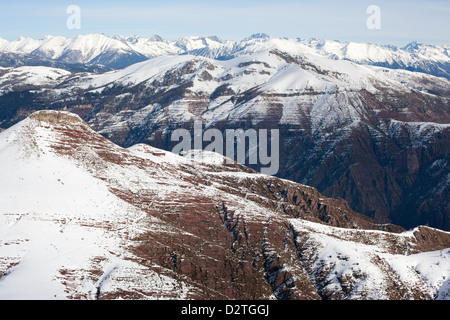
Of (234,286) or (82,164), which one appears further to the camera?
(82,164)

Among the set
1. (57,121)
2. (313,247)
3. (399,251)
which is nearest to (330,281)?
(313,247)

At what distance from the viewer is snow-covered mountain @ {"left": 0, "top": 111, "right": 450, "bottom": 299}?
102062 millimetres

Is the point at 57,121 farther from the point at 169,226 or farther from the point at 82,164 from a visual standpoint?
the point at 169,226

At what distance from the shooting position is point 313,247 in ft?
431

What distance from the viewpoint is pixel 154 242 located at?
120125 mm

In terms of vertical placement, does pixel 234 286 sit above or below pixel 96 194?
below

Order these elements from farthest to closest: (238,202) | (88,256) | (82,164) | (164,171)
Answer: (164,171) < (238,202) < (82,164) < (88,256)

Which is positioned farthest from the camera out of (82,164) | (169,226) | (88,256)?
(82,164)

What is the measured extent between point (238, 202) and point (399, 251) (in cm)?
5263

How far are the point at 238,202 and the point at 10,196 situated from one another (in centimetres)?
7036

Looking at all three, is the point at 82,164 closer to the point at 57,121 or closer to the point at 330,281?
the point at 57,121

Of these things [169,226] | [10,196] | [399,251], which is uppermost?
[10,196]

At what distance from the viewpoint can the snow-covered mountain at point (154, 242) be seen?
102 m
